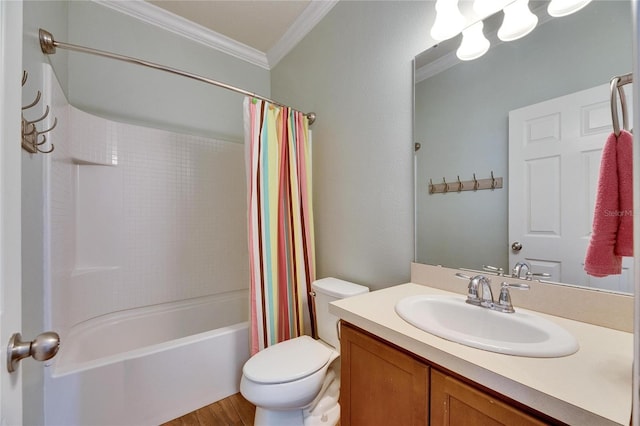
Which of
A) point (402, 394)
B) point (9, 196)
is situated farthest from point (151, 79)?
point (402, 394)

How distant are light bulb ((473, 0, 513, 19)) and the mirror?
0.03 metres

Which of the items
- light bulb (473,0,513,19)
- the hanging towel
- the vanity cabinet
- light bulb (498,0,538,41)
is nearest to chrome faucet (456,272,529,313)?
the hanging towel

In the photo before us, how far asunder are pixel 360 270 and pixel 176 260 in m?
1.53

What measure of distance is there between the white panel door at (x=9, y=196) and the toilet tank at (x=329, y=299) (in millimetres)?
1133

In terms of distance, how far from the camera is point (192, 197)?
7.11ft

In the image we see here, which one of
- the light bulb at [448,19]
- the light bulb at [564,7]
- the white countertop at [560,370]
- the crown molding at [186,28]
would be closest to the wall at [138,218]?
the crown molding at [186,28]

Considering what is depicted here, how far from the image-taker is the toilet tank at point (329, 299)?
138 cm

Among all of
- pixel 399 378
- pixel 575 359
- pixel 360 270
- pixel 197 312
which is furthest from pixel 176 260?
pixel 575 359

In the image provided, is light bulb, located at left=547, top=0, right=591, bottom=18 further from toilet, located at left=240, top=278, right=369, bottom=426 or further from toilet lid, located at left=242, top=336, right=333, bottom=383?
toilet lid, located at left=242, top=336, right=333, bottom=383

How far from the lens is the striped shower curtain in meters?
1.50

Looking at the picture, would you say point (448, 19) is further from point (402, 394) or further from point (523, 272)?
point (402, 394)

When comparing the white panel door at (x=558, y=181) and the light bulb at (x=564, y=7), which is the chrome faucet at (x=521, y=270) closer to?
the white panel door at (x=558, y=181)

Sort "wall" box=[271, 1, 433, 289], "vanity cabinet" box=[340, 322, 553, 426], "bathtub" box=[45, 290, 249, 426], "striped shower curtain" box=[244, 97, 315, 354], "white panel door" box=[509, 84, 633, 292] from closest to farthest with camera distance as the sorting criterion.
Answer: "vanity cabinet" box=[340, 322, 553, 426], "white panel door" box=[509, 84, 633, 292], "bathtub" box=[45, 290, 249, 426], "wall" box=[271, 1, 433, 289], "striped shower curtain" box=[244, 97, 315, 354]

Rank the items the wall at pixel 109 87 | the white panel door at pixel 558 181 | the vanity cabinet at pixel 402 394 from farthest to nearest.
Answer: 1. the wall at pixel 109 87
2. the white panel door at pixel 558 181
3. the vanity cabinet at pixel 402 394
